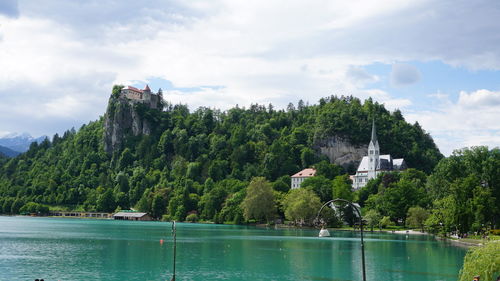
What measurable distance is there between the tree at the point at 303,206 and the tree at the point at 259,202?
8392 millimetres

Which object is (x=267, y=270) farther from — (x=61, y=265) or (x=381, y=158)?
(x=381, y=158)

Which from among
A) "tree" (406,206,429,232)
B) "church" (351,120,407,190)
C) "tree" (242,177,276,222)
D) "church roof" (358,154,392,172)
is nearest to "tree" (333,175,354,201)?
"tree" (242,177,276,222)

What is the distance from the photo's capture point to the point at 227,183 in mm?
181500

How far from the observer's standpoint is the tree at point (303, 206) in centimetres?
12700

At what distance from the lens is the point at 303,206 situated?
12700cm

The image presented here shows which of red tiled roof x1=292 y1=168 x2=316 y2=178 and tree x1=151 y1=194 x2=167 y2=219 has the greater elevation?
red tiled roof x1=292 y1=168 x2=316 y2=178

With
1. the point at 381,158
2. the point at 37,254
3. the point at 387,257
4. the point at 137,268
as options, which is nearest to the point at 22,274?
the point at 137,268

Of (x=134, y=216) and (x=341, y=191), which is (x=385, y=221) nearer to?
(x=341, y=191)

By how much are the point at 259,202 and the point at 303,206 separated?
52.9 ft

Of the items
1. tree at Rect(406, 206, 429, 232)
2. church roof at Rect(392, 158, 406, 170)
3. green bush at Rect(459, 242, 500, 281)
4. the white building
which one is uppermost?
church roof at Rect(392, 158, 406, 170)

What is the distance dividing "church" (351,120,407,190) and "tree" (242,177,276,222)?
50.0 metres

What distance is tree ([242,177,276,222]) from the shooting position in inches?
5492

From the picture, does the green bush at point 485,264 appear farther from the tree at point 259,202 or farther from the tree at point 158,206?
the tree at point 158,206

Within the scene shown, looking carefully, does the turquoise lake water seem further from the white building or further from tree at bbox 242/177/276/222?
the white building
